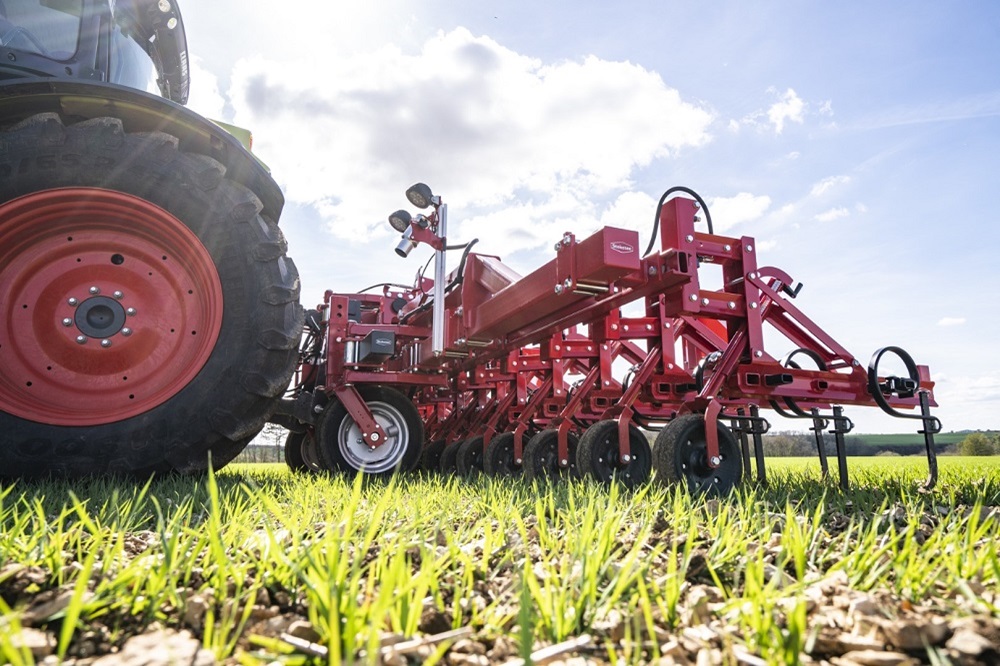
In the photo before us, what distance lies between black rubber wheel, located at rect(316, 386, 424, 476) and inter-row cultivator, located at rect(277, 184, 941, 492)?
11mm

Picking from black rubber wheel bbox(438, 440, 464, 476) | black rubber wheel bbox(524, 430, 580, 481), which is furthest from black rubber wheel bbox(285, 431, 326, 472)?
black rubber wheel bbox(524, 430, 580, 481)

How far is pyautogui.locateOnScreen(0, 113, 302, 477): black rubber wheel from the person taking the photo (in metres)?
2.46

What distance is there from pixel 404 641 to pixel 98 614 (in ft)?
1.55

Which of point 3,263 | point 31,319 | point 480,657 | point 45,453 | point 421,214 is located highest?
point 421,214

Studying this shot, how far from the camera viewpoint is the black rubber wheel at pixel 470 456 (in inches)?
195

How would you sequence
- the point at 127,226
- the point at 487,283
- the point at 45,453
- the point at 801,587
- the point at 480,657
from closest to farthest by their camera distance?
the point at 480,657 → the point at 801,587 → the point at 45,453 → the point at 127,226 → the point at 487,283

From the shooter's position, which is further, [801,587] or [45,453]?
[45,453]

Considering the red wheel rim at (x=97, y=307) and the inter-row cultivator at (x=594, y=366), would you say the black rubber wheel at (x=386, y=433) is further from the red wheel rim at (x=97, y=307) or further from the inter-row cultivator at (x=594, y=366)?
the red wheel rim at (x=97, y=307)

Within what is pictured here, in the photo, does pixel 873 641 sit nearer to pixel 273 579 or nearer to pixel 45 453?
pixel 273 579

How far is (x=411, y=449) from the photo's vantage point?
469 cm

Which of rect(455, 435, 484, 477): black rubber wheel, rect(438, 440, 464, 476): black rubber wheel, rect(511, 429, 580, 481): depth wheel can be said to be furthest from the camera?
rect(438, 440, 464, 476): black rubber wheel

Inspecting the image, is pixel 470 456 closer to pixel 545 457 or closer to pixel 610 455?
pixel 545 457

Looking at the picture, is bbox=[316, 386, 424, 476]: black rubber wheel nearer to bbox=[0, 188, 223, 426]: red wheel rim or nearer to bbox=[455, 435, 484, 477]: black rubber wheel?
bbox=[455, 435, 484, 477]: black rubber wheel

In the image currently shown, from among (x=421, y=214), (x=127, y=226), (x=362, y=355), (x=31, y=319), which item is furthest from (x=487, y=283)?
(x=31, y=319)
